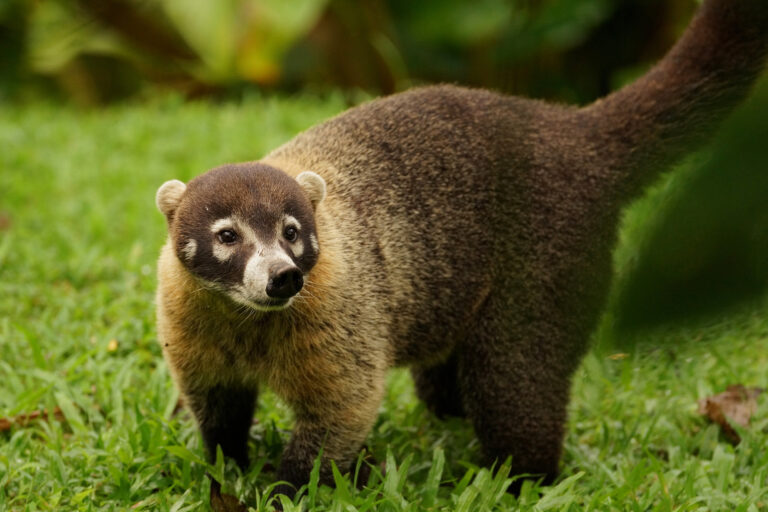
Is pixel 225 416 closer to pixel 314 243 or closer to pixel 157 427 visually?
pixel 157 427

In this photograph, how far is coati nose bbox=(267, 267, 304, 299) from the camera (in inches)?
110

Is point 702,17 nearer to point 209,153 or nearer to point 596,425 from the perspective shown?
point 596,425

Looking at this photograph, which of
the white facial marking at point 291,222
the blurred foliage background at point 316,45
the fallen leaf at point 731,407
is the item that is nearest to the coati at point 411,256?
the white facial marking at point 291,222

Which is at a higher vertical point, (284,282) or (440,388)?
(284,282)

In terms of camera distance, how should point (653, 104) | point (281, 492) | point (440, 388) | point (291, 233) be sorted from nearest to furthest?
point (291, 233) < point (281, 492) < point (653, 104) < point (440, 388)

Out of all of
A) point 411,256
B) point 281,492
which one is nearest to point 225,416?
point 281,492

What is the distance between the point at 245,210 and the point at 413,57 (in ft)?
21.4

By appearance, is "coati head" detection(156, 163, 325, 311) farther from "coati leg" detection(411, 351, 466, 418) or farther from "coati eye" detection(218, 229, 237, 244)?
"coati leg" detection(411, 351, 466, 418)

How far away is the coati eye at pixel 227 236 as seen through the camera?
9.93ft

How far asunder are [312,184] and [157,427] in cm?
118

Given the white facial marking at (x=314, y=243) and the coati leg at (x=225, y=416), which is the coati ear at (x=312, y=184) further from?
the coati leg at (x=225, y=416)

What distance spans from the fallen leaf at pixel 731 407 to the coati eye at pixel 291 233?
6.80ft

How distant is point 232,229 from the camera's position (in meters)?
3.03

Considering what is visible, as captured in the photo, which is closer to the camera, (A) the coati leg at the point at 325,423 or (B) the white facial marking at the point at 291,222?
(B) the white facial marking at the point at 291,222
